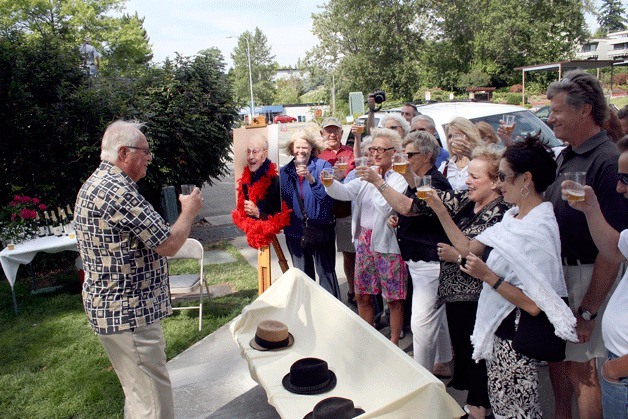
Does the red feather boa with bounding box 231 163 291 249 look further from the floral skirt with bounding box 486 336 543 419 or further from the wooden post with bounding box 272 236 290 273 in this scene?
the floral skirt with bounding box 486 336 543 419

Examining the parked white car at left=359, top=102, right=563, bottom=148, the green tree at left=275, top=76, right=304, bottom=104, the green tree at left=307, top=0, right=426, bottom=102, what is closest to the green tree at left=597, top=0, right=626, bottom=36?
the green tree at left=275, top=76, right=304, bottom=104

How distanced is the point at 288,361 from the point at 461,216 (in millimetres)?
1498

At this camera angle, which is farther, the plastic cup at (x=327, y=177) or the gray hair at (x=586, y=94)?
the plastic cup at (x=327, y=177)

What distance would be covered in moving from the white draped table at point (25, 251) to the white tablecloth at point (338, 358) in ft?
11.5

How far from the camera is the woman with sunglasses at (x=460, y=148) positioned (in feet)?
13.6

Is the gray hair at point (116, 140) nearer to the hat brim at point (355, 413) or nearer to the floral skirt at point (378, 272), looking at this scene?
the hat brim at point (355, 413)

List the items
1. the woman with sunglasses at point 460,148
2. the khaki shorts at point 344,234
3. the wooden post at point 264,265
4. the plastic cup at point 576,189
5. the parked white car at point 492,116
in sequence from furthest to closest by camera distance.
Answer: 1. the parked white car at point 492,116
2. the khaki shorts at point 344,234
3. the wooden post at point 264,265
4. the woman with sunglasses at point 460,148
5. the plastic cup at point 576,189

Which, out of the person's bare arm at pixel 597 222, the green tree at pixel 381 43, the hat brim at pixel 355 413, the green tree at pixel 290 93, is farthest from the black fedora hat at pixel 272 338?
the green tree at pixel 290 93

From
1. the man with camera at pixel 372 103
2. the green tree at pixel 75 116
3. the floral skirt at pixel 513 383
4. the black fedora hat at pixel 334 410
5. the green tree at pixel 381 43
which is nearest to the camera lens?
the floral skirt at pixel 513 383

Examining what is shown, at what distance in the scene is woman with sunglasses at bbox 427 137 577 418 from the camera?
7.81 feet

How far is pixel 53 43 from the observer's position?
26.2ft

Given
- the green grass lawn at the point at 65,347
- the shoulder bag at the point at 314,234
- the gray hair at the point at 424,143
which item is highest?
the gray hair at the point at 424,143

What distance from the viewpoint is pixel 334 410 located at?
2635 mm

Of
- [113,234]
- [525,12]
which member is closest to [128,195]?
[113,234]
